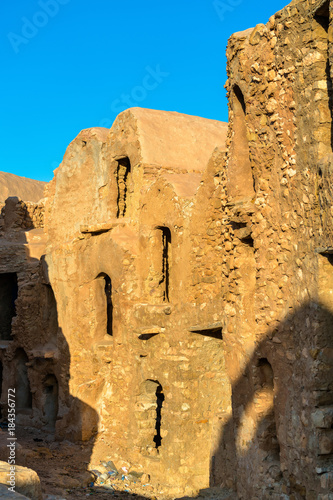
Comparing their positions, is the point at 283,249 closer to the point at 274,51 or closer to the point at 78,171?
the point at 274,51

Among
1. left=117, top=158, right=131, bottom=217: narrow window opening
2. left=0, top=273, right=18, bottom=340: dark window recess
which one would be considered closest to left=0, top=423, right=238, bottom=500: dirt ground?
left=117, top=158, right=131, bottom=217: narrow window opening

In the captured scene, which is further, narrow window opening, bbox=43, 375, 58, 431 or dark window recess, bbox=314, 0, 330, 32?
narrow window opening, bbox=43, 375, 58, 431

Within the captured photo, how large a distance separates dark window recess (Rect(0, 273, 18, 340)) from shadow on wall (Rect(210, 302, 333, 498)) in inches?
477

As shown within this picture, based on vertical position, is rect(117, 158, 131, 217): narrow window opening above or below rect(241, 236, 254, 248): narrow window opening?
above

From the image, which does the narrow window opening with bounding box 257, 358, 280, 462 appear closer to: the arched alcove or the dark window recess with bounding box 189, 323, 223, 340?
the arched alcove

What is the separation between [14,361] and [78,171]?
19.2ft

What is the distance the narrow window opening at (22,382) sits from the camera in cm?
1712

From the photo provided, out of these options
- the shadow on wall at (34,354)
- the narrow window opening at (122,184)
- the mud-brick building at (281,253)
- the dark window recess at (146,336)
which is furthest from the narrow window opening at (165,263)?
the mud-brick building at (281,253)

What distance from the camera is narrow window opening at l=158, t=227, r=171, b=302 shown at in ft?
40.2

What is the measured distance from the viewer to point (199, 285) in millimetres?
10672

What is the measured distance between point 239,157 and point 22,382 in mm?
11754

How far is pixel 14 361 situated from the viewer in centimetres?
1728

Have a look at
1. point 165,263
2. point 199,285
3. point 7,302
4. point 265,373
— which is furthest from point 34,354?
point 265,373

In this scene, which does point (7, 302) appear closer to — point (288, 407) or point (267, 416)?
point (267, 416)
